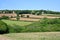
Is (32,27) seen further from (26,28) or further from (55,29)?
(55,29)

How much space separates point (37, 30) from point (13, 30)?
3.62m

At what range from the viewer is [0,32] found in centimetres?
3011

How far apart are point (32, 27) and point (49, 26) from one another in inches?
118

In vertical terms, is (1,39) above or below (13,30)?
above

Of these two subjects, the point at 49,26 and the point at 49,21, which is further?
the point at 49,21

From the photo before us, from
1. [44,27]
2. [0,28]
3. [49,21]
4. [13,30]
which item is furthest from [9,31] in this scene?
[49,21]

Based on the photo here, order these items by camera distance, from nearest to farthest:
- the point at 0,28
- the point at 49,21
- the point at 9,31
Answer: the point at 0,28 → the point at 9,31 → the point at 49,21

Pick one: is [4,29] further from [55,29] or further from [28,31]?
[55,29]

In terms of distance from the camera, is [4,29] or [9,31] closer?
[4,29]

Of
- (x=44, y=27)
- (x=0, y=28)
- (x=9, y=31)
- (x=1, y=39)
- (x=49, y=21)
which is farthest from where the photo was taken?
(x=49, y=21)

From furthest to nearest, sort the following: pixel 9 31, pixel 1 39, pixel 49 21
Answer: pixel 49 21 → pixel 9 31 → pixel 1 39

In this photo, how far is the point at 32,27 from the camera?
3422cm

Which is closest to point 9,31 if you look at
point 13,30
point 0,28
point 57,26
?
point 13,30

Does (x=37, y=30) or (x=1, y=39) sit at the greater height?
(x=1, y=39)
